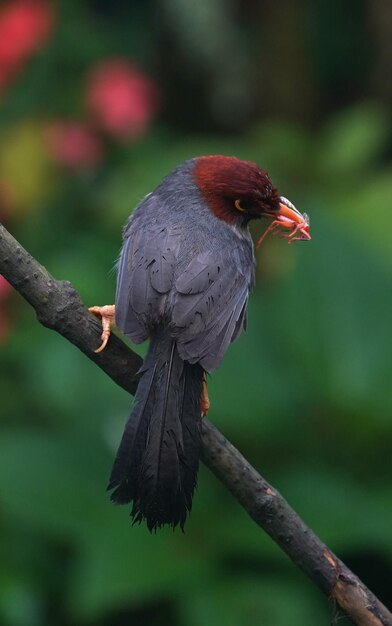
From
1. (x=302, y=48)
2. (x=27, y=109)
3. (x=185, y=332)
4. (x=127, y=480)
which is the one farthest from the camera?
(x=302, y=48)

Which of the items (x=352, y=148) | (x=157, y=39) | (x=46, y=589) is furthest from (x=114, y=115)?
(x=46, y=589)

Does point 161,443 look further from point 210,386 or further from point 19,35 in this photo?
point 19,35

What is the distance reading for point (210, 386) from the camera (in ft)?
13.3

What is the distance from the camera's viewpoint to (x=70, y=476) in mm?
3859

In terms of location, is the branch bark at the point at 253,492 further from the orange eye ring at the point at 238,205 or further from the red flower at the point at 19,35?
the red flower at the point at 19,35

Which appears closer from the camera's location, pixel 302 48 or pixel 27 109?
pixel 27 109

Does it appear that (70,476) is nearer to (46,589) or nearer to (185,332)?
(46,589)

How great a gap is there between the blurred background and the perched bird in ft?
1.63

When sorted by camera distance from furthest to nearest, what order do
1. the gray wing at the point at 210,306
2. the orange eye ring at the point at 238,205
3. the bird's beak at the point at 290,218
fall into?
the orange eye ring at the point at 238,205, the bird's beak at the point at 290,218, the gray wing at the point at 210,306

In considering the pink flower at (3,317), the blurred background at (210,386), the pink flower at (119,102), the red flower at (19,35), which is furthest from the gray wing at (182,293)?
the red flower at (19,35)

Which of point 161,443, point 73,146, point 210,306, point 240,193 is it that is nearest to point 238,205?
point 240,193

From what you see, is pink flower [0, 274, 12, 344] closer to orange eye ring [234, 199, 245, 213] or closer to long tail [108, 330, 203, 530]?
orange eye ring [234, 199, 245, 213]

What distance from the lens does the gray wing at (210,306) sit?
2436 mm

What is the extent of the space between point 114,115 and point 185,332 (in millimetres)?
3461
